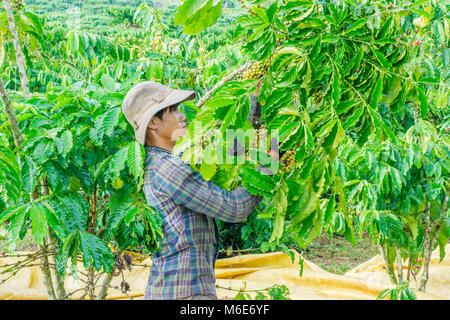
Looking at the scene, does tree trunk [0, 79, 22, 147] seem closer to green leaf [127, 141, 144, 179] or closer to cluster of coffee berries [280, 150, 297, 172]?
green leaf [127, 141, 144, 179]

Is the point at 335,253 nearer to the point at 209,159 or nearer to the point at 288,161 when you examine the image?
the point at 288,161

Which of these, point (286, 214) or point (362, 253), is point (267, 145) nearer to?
point (286, 214)

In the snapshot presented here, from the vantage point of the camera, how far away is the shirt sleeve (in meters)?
1.21

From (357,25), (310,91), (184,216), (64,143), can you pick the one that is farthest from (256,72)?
(64,143)

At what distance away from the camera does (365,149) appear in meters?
2.30

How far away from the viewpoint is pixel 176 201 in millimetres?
1270

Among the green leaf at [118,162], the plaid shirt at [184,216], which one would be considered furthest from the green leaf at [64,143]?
the plaid shirt at [184,216]

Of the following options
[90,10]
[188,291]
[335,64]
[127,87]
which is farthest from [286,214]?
[90,10]

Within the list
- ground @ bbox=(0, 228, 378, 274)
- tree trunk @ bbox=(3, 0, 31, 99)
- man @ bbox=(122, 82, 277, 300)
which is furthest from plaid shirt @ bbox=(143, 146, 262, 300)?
ground @ bbox=(0, 228, 378, 274)

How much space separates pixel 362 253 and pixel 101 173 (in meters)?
3.80

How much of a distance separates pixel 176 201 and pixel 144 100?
328 millimetres

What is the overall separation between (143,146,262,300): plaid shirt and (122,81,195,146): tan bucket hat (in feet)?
0.30

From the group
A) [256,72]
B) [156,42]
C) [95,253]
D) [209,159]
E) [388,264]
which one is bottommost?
[388,264]

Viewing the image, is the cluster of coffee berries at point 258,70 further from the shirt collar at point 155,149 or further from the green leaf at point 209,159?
the shirt collar at point 155,149
